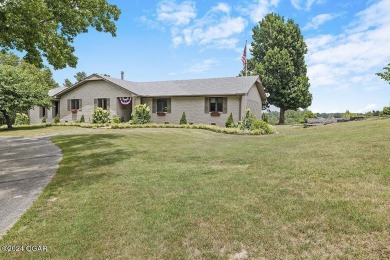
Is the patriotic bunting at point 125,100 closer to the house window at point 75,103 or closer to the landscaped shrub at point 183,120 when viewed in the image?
the house window at point 75,103

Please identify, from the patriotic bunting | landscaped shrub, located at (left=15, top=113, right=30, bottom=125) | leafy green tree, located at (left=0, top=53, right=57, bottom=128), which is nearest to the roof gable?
the patriotic bunting

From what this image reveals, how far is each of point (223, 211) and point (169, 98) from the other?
2670 centimetres

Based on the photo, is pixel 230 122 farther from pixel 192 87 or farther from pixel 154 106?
pixel 154 106

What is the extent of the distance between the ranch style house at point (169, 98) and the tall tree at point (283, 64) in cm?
690

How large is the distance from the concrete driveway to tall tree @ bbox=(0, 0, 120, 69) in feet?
15.2

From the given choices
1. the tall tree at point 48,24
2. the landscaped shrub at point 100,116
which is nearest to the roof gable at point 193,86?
the landscaped shrub at point 100,116

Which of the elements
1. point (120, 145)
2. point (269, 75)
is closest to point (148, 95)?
point (120, 145)

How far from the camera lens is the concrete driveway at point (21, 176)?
600 cm

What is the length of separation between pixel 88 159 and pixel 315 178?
341 inches

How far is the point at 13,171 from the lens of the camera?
9328 mm

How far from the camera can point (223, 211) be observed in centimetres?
525

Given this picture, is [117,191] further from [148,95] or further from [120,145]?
[148,95]

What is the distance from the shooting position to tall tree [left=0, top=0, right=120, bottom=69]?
10.4 metres

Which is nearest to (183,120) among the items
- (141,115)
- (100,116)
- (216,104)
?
(216,104)
